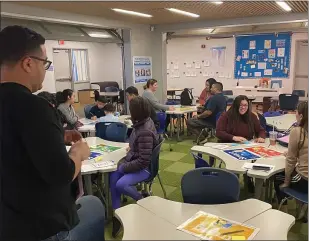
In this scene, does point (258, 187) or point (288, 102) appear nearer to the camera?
point (258, 187)

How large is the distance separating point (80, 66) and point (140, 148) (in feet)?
29.0

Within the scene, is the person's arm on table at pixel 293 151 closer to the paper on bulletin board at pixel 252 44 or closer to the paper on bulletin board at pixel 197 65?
the paper on bulletin board at pixel 252 44

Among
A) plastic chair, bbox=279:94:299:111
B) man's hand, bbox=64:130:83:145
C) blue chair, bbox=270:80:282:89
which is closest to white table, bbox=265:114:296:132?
plastic chair, bbox=279:94:299:111

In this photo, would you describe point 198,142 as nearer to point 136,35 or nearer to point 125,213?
point 136,35

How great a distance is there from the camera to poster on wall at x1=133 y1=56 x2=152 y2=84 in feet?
25.4

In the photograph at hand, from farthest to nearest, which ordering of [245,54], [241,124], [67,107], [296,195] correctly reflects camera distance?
1. [245,54]
2. [67,107]
3. [241,124]
4. [296,195]

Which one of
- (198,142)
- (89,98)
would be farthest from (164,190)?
(89,98)

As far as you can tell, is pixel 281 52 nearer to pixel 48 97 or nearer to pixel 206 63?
pixel 206 63

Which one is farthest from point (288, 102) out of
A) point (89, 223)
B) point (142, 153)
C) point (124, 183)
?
point (89, 223)

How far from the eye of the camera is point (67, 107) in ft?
16.3

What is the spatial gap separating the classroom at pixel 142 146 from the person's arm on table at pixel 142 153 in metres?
0.01

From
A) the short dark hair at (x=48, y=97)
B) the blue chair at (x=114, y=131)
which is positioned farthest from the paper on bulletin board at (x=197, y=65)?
the short dark hair at (x=48, y=97)

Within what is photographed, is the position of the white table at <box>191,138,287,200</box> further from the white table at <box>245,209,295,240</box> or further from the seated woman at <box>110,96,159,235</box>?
the white table at <box>245,209,295,240</box>

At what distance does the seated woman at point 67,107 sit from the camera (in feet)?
16.0
